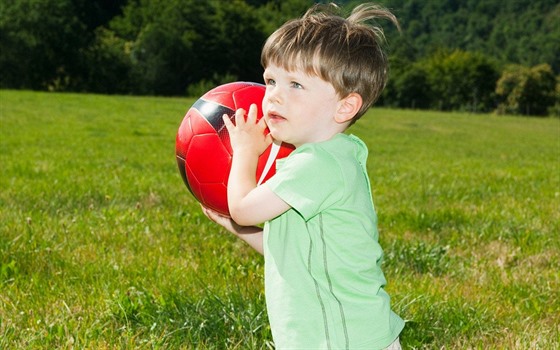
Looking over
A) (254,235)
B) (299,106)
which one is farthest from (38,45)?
(299,106)

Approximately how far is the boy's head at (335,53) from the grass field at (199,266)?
4.11ft

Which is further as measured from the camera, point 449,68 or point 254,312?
point 449,68

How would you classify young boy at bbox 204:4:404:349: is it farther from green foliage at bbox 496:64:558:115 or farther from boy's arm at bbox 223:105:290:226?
green foliage at bbox 496:64:558:115

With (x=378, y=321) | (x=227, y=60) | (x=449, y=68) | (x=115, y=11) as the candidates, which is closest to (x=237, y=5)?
(x=227, y=60)

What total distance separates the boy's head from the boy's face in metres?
0.03

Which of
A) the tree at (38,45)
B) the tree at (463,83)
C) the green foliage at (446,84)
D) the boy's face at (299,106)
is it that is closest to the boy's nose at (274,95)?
the boy's face at (299,106)

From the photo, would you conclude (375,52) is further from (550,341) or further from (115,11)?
(115,11)

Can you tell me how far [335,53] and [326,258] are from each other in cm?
74

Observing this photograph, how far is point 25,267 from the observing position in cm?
443

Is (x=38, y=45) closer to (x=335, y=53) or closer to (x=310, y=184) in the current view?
(x=335, y=53)

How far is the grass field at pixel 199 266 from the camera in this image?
135 inches

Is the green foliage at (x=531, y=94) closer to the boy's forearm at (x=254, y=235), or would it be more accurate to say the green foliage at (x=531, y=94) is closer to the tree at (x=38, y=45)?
the tree at (x=38, y=45)

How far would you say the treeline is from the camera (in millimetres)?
67750

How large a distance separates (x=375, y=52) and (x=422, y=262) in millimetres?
2533
